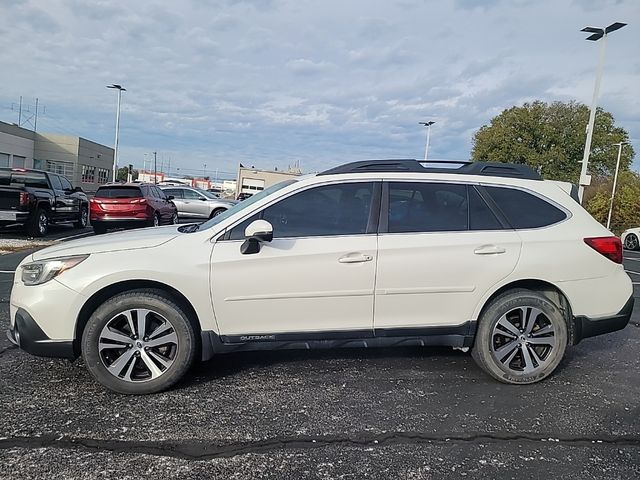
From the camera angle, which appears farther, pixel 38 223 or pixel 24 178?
pixel 24 178

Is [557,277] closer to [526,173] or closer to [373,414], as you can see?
[526,173]

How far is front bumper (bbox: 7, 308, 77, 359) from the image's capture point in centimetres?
362

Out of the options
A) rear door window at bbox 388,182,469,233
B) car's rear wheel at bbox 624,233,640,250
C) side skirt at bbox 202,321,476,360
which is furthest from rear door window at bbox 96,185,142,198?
car's rear wheel at bbox 624,233,640,250

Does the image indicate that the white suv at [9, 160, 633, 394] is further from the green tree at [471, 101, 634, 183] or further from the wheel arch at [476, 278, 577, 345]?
the green tree at [471, 101, 634, 183]

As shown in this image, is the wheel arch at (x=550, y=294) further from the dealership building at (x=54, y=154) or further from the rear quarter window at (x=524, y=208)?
the dealership building at (x=54, y=154)

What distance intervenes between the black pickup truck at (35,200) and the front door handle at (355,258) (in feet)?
37.9

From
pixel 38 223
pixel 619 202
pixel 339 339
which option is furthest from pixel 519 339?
pixel 619 202

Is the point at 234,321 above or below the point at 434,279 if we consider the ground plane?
below

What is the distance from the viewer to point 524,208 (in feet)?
14.1

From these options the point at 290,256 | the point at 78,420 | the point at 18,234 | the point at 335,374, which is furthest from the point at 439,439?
the point at 18,234

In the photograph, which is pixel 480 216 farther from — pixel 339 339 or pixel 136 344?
pixel 136 344

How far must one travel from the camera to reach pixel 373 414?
139 inches

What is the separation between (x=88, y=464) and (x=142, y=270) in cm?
133

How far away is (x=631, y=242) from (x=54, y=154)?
167 ft
